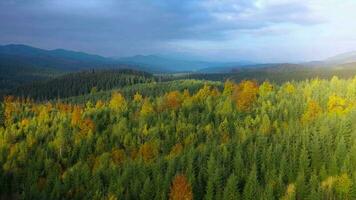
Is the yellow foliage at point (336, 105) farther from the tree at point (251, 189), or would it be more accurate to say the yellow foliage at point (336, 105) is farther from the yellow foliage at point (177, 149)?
the tree at point (251, 189)

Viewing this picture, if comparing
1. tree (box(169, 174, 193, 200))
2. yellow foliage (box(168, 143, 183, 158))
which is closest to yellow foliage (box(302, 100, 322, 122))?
yellow foliage (box(168, 143, 183, 158))

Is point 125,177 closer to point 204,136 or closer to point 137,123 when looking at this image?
point 204,136

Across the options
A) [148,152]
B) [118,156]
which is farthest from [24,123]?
[148,152]

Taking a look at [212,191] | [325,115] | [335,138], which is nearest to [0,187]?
[212,191]

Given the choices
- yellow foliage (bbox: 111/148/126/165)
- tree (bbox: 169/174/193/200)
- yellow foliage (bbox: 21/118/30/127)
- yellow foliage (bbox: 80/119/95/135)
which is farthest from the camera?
yellow foliage (bbox: 21/118/30/127)

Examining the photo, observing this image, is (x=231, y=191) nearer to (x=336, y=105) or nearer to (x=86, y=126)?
(x=86, y=126)

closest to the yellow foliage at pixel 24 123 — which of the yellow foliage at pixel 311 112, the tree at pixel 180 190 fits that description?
the tree at pixel 180 190

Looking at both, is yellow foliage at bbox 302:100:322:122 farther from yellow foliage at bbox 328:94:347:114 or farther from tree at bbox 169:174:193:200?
tree at bbox 169:174:193:200
